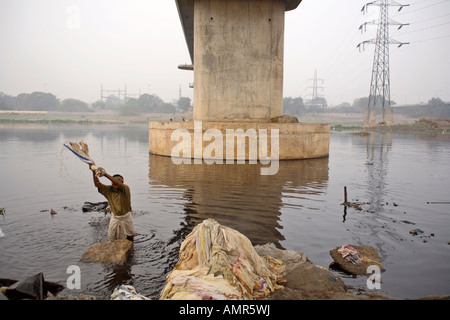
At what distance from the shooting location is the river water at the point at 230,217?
5.70 m

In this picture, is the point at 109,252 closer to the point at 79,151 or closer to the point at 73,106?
the point at 79,151

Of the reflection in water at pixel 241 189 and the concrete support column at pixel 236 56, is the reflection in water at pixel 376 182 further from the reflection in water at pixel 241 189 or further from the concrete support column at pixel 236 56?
the concrete support column at pixel 236 56

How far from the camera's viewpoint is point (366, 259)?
19.7 feet

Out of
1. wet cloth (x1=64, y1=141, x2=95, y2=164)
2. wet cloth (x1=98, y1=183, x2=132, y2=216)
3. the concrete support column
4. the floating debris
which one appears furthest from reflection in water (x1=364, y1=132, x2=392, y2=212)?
wet cloth (x1=64, y1=141, x2=95, y2=164)

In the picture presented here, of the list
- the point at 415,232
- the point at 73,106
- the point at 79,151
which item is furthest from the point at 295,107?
the point at 79,151

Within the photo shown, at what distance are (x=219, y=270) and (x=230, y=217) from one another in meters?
3.85

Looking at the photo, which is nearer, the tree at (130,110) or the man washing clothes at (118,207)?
the man washing clothes at (118,207)

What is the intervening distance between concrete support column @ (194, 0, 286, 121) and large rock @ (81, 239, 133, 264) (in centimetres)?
1268

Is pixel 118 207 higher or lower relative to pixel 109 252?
higher

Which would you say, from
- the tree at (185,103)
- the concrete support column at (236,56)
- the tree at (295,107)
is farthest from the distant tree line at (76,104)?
the concrete support column at (236,56)

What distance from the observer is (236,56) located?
18266mm

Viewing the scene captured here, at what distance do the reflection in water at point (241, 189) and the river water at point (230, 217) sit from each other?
0.03 metres

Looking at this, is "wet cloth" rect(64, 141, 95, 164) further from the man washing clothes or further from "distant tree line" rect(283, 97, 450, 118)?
"distant tree line" rect(283, 97, 450, 118)
